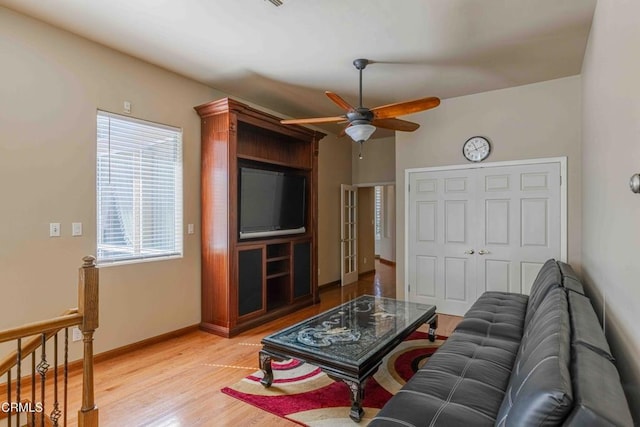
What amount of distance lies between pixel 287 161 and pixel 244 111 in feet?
4.47

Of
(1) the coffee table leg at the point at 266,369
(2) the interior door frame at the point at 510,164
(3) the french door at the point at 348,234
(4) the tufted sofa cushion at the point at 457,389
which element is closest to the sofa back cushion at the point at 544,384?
(4) the tufted sofa cushion at the point at 457,389

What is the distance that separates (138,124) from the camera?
349 centimetres

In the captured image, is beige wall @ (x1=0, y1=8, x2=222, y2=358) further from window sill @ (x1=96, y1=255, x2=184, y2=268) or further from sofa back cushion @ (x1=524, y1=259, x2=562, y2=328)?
sofa back cushion @ (x1=524, y1=259, x2=562, y2=328)

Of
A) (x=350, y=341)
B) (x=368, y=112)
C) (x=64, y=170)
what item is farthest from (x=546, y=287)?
(x=64, y=170)

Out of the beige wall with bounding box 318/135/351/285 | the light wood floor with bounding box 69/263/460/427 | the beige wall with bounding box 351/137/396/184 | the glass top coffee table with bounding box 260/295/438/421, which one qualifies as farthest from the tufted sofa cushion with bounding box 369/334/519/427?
the beige wall with bounding box 351/137/396/184

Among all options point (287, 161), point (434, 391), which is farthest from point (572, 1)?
point (287, 161)

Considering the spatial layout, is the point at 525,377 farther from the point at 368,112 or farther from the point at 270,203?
the point at 270,203

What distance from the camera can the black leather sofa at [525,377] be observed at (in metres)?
0.99

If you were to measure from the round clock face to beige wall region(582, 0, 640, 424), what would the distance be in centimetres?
158

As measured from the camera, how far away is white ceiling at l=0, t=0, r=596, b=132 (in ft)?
8.55

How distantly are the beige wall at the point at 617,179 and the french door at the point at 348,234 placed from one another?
4147 mm

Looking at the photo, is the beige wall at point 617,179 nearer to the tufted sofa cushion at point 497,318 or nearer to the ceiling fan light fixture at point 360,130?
the tufted sofa cushion at point 497,318

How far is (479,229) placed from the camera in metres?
4.42

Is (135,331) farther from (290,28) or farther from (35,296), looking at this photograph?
(290,28)
